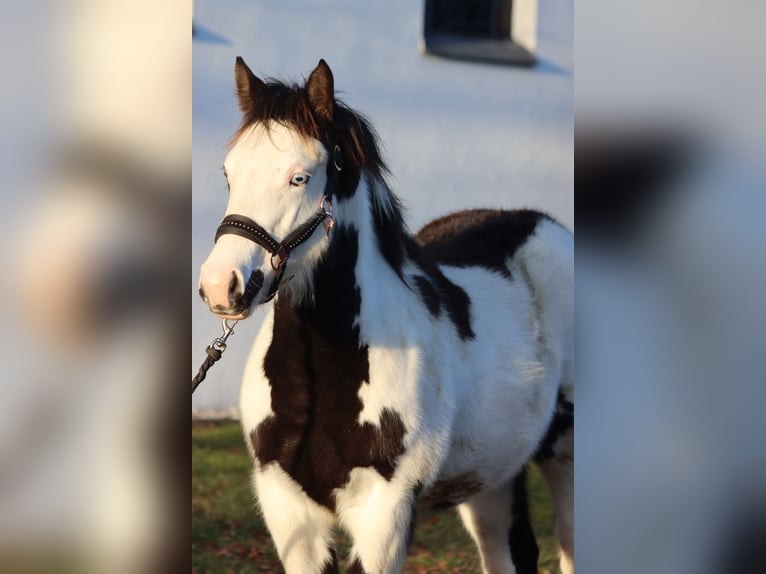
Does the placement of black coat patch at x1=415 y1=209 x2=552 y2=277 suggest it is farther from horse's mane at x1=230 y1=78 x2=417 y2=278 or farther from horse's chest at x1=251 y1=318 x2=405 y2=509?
horse's chest at x1=251 y1=318 x2=405 y2=509

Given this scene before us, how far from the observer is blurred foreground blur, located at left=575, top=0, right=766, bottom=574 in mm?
2238

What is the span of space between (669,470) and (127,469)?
134 centimetres

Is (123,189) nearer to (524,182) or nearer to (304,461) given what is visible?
(304,461)

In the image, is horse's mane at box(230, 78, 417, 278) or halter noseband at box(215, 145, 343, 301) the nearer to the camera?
halter noseband at box(215, 145, 343, 301)

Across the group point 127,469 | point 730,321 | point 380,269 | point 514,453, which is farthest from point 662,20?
point 127,469

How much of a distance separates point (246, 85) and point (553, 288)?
1.35 meters

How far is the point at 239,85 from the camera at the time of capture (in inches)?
96.2

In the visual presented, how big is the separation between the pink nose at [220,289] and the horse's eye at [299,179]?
0.97ft

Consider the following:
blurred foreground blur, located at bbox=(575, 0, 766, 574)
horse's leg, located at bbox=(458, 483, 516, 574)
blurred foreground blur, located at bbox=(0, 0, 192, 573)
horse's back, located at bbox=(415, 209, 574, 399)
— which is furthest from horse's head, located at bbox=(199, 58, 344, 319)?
horse's leg, located at bbox=(458, 483, 516, 574)

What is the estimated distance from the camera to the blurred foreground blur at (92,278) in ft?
6.07

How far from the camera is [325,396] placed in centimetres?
238

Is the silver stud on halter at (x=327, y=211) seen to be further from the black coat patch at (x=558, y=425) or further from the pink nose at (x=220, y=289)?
the black coat patch at (x=558, y=425)

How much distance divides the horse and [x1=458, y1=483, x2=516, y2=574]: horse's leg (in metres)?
0.60

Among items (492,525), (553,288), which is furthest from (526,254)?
(492,525)
